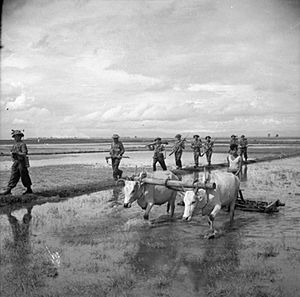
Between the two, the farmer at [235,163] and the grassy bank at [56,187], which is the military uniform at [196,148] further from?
the farmer at [235,163]

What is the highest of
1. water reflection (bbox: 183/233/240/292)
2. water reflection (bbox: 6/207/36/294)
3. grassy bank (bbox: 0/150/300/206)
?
grassy bank (bbox: 0/150/300/206)

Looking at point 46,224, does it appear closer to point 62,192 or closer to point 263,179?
point 62,192

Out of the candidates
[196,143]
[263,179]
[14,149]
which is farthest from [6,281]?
[196,143]

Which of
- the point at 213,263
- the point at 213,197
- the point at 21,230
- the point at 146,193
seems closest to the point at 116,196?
the point at 146,193

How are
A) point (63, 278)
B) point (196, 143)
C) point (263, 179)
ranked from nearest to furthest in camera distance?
point (63, 278)
point (263, 179)
point (196, 143)

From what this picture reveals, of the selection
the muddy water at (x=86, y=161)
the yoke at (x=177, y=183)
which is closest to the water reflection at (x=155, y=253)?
the yoke at (x=177, y=183)

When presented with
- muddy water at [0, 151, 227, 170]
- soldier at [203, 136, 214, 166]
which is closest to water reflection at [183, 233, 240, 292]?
soldier at [203, 136, 214, 166]

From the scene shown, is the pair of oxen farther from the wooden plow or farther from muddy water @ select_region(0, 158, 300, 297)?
muddy water @ select_region(0, 158, 300, 297)

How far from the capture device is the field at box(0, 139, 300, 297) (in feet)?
16.6

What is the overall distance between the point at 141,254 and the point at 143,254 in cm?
4

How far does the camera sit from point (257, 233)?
7816 millimetres

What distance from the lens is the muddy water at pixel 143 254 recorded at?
5.05 meters

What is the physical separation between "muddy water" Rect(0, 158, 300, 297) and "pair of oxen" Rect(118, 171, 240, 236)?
57cm

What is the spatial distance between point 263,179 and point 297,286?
13043 millimetres
